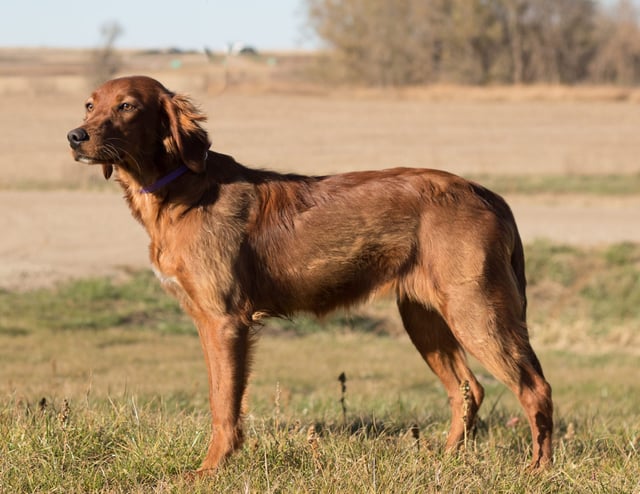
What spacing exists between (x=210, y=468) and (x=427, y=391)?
17.7 feet

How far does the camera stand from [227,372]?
17.1 feet

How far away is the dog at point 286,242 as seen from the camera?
205 inches

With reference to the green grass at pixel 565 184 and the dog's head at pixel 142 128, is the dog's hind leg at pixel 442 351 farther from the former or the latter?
the green grass at pixel 565 184

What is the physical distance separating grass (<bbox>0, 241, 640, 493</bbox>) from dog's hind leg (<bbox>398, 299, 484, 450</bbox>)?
22cm

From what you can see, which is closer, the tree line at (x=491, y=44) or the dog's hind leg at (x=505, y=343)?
the dog's hind leg at (x=505, y=343)

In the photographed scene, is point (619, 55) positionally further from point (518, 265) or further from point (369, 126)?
point (518, 265)

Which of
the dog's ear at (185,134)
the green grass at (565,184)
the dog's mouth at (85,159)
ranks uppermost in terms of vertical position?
the dog's ear at (185,134)

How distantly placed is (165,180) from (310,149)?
23.8 meters

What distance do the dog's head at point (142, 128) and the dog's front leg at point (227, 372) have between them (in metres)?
0.77

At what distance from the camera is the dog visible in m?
5.22

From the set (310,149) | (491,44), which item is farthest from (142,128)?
(491,44)

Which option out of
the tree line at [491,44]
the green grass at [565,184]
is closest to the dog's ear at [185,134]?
the green grass at [565,184]

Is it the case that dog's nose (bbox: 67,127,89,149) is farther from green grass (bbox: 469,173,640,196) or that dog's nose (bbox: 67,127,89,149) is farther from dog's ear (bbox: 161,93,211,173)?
green grass (bbox: 469,173,640,196)

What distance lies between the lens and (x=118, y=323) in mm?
12305
